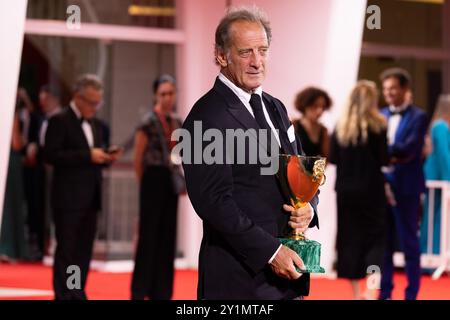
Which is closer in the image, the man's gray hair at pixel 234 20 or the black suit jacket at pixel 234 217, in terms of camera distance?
the black suit jacket at pixel 234 217

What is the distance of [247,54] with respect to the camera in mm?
3197

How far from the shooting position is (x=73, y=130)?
276 inches

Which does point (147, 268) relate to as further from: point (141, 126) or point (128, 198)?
point (128, 198)

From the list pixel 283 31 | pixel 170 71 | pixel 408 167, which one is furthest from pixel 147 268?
pixel 170 71

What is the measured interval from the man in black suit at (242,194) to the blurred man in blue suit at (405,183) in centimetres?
421

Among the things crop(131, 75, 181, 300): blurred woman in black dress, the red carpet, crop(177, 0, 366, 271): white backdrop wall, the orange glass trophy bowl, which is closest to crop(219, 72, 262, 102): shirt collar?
the orange glass trophy bowl

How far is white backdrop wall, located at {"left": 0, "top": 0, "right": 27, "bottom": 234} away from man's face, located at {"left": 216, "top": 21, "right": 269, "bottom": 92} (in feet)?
8.14

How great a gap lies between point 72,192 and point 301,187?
3.90 m

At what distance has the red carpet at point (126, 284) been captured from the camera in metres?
7.80

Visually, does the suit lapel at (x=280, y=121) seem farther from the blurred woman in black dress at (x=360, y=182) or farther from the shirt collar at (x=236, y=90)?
the blurred woman in black dress at (x=360, y=182)

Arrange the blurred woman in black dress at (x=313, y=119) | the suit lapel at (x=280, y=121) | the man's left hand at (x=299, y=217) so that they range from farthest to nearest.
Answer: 1. the blurred woman in black dress at (x=313, y=119)
2. the suit lapel at (x=280, y=121)
3. the man's left hand at (x=299, y=217)

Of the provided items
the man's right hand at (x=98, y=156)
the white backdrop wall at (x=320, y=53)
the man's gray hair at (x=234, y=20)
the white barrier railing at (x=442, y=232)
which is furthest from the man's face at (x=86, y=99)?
the man's gray hair at (x=234, y=20)
